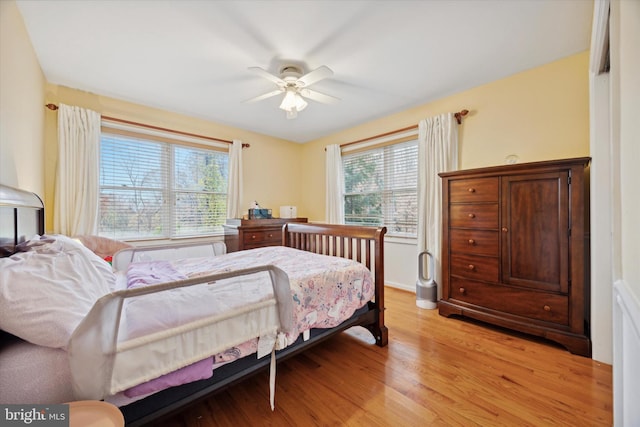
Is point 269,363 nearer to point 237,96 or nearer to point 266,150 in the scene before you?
point 237,96

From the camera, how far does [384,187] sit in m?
3.64

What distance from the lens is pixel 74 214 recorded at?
8.55 ft

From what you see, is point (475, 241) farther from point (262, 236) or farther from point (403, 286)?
point (262, 236)

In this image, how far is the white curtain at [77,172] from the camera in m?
2.55

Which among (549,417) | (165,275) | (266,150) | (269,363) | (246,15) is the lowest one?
(549,417)

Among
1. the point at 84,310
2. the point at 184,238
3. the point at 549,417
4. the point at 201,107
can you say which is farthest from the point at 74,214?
the point at 549,417

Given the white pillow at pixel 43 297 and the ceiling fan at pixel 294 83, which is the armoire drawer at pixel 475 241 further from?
the white pillow at pixel 43 297

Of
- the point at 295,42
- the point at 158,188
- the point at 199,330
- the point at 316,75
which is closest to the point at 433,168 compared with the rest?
the point at 316,75

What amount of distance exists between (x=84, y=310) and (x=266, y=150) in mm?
3651

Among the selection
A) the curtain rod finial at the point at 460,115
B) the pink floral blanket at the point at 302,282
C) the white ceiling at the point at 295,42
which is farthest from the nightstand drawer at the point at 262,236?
the curtain rod finial at the point at 460,115

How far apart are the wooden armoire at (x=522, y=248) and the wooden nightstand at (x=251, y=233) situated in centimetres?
220

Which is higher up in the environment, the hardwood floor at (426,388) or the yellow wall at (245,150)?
the yellow wall at (245,150)

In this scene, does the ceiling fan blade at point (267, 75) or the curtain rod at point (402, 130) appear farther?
the curtain rod at point (402, 130)

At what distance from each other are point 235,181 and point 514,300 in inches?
140
